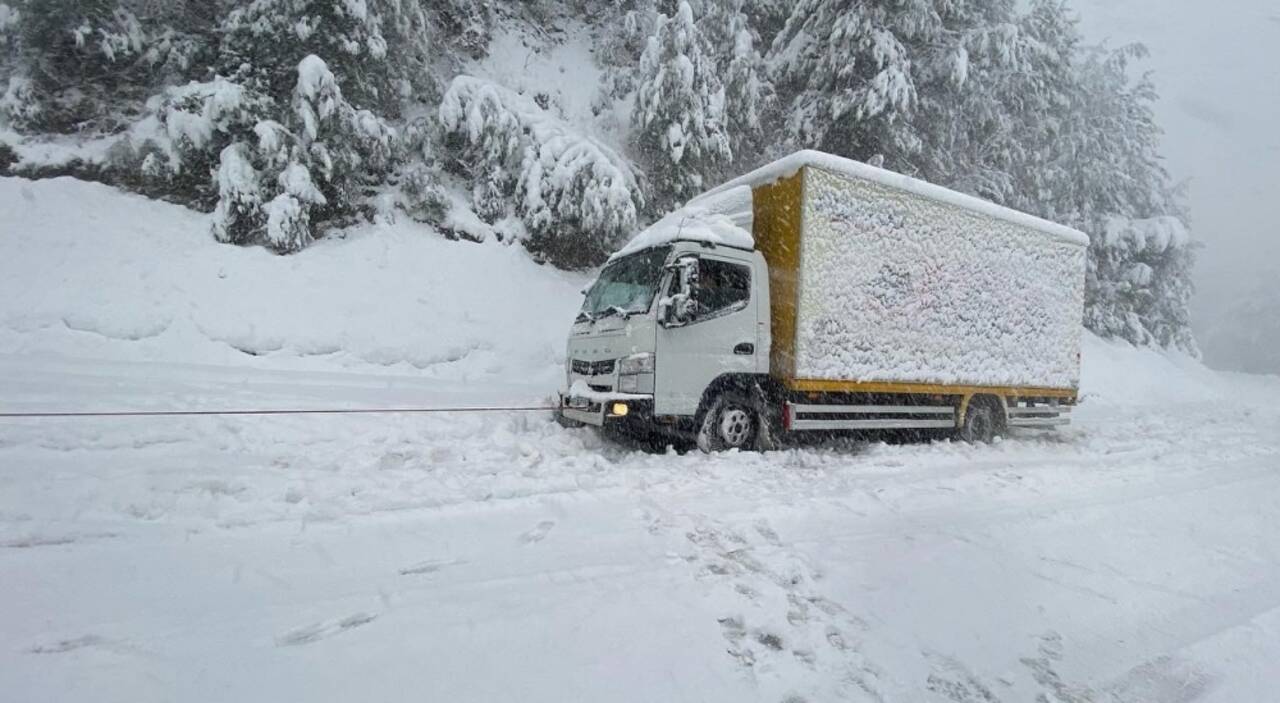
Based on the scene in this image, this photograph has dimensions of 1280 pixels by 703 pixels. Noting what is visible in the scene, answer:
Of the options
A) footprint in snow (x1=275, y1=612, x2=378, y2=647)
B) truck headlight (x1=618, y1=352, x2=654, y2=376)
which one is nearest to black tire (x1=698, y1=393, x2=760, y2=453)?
truck headlight (x1=618, y1=352, x2=654, y2=376)

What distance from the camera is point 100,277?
8.56 m

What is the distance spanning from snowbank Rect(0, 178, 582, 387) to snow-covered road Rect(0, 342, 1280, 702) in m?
1.71

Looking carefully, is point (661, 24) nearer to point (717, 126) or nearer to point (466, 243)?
point (717, 126)

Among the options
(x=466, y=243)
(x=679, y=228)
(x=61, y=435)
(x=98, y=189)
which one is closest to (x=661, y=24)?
(x=466, y=243)

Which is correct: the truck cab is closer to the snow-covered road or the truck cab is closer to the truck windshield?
the truck windshield

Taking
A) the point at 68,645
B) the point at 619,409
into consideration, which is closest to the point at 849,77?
the point at 619,409

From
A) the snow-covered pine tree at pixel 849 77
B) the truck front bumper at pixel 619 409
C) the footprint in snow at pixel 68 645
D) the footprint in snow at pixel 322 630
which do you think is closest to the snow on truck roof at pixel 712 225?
the truck front bumper at pixel 619 409

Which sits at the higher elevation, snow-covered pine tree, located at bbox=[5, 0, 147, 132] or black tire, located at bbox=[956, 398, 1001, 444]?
snow-covered pine tree, located at bbox=[5, 0, 147, 132]

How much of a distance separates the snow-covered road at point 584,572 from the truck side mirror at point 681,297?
4.75 feet

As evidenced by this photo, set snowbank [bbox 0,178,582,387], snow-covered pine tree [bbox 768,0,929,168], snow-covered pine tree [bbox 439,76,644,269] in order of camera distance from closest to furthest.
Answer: snowbank [bbox 0,178,582,387], snow-covered pine tree [bbox 439,76,644,269], snow-covered pine tree [bbox 768,0,929,168]

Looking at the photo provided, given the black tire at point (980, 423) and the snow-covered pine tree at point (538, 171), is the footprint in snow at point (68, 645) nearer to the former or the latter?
the black tire at point (980, 423)

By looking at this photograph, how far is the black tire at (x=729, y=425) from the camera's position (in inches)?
258

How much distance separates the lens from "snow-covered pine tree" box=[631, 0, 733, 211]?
12.4 m

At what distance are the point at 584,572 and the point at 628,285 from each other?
3.89 m
